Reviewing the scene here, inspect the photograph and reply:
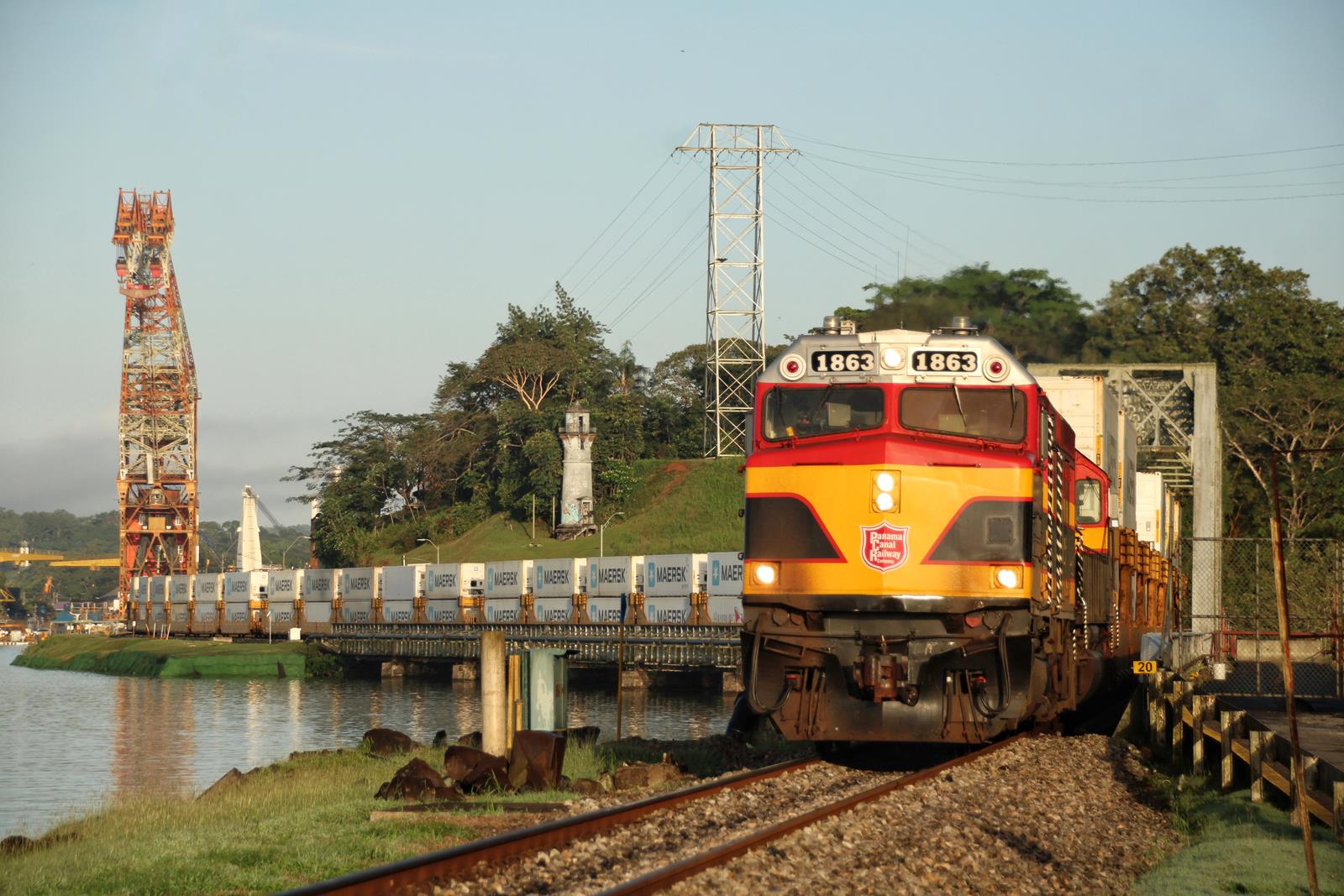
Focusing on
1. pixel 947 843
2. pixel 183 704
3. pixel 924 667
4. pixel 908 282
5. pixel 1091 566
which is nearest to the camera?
pixel 947 843

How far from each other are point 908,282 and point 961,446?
16049 mm

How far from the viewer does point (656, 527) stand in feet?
319

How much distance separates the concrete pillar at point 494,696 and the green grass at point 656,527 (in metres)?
68.7

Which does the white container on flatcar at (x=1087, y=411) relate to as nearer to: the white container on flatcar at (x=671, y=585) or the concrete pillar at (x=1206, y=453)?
the white container on flatcar at (x=671, y=585)

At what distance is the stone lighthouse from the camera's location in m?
98.2

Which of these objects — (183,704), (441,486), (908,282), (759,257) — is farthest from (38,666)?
(908,282)

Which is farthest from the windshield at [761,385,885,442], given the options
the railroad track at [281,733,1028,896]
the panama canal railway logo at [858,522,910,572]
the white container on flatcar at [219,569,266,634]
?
the white container on flatcar at [219,569,266,634]

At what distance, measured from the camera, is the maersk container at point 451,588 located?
72.8m

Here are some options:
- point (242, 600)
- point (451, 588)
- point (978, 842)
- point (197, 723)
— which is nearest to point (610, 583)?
point (451, 588)

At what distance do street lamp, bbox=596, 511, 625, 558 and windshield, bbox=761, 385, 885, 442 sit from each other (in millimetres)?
70382

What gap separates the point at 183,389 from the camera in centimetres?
14350

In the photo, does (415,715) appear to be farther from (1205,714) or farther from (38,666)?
(38,666)

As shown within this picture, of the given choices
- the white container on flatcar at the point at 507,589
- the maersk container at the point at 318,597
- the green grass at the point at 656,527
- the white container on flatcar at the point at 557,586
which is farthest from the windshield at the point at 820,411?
the green grass at the point at 656,527

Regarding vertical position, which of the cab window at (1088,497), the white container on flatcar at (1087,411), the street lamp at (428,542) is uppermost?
the white container on flatcar at (1087,411)
